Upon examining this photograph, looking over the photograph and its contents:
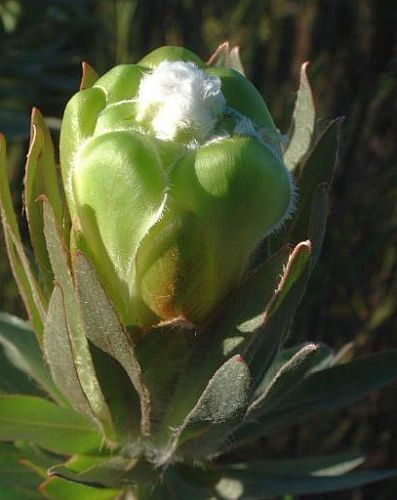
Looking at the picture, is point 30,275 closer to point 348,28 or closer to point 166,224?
point 166,224

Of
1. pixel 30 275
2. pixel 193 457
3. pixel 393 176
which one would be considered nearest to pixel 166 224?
pixel 30 275

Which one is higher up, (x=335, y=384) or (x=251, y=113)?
(x=251, y=113)

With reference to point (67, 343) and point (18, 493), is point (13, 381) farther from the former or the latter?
point (67, 343)

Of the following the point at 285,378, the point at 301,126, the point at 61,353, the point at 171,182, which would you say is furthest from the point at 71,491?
the point at 301,126

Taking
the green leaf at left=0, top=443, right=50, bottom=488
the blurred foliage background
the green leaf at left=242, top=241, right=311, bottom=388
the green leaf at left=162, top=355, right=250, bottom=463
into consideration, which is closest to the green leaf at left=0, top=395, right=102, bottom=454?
the green leaf at left=0, top=443, right=50, bottom=488

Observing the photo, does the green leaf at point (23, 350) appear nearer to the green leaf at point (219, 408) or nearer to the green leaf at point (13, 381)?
the green leaf at point (13, 381)

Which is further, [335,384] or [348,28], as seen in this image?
[348,28]

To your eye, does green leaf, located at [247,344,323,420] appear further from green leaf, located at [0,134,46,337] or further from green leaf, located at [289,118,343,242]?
green leaf, located at [0,134,46,337]
